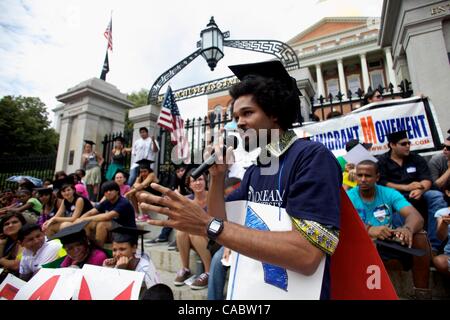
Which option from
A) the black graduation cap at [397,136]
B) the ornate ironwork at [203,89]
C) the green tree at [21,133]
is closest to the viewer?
the black graduation cap at [397,136]

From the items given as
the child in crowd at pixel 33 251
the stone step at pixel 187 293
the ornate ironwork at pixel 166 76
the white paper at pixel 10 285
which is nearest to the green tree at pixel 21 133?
the ornate ironwork at pixel 166 76

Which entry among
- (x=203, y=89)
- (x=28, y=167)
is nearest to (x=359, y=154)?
(x=203, y=89)

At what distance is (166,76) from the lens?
31.0ft

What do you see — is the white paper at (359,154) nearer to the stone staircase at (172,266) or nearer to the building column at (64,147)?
the stone staircase at (172,266)

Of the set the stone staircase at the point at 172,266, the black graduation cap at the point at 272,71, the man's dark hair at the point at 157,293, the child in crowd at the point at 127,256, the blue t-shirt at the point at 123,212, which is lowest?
the stone staircase at the point at 172,266

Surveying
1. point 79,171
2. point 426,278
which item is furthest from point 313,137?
point 79,171

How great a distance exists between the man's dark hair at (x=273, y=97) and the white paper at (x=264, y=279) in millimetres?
507

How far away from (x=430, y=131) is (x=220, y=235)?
5.02 m

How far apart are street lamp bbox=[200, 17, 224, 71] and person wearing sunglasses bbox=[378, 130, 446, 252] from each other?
18.4ft

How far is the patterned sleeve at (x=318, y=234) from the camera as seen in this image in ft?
3.07

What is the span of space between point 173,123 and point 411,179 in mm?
6183

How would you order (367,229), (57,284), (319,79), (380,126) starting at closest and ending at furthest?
(57,284) → (367,229) → (380,126) → (319,79)

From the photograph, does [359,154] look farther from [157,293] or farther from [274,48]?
[274,48]
